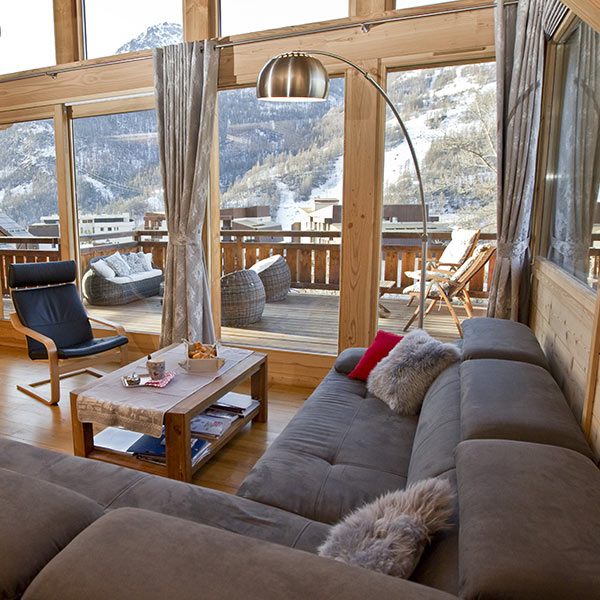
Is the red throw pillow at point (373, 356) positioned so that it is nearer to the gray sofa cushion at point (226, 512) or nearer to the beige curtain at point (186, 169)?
the gray sofa cushion at point (226, 512)

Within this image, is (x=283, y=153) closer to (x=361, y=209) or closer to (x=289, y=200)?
(x=289, y=200)

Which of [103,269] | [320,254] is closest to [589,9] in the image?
[320,254]

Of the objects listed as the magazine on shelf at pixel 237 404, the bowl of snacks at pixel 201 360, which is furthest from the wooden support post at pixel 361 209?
the bowl of snacks at pixel 201 360

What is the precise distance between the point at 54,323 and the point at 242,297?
1.46 m

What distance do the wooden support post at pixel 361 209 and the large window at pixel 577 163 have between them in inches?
42.7

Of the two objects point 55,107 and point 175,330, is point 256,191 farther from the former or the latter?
point 55,107

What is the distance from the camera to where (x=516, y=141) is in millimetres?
2809

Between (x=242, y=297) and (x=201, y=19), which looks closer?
(x=201, y=19)

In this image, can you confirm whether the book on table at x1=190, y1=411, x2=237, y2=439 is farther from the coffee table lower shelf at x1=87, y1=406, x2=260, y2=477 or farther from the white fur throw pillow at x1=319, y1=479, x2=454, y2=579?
the white fur throw pillow at x1=319, y1=479, x2=454, y2=579

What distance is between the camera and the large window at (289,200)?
3.65 m

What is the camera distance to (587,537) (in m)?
0.91

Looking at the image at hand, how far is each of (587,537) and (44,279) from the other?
4020mm

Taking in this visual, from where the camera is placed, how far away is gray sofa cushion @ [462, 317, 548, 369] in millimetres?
2014

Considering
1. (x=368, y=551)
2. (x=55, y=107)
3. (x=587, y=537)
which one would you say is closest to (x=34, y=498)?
(x=368, y=551)
